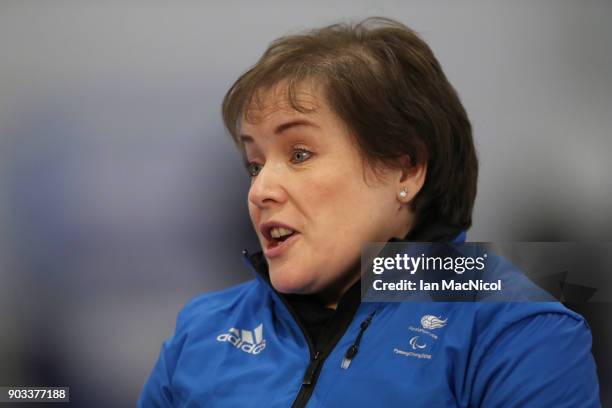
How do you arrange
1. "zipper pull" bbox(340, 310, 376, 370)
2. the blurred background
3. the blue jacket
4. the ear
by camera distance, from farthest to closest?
the blurred background < the ear < "zipper pull" bbox(340, 310, 376, 370) < the blue jacket

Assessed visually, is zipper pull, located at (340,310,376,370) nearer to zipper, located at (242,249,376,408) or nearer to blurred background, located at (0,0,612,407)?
zipper, located at (242,249,376,408)

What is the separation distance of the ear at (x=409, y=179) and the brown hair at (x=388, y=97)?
12mm

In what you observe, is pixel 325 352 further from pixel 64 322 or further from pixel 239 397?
pixel 64 322

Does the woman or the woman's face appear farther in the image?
the woman's face

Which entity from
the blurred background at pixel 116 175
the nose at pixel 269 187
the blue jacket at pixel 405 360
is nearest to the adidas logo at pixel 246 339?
the blue jacket at pixel 405 360

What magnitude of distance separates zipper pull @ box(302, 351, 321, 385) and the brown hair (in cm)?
30

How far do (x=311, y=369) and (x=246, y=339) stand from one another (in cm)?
17

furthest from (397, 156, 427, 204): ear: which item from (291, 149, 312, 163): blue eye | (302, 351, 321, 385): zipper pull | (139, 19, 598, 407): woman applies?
(302, 351, 321, 385): zipper pull

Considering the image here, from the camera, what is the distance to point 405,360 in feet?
3.43

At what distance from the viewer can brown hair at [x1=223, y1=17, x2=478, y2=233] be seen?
1128 mm

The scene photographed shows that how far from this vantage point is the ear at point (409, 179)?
118 cm
